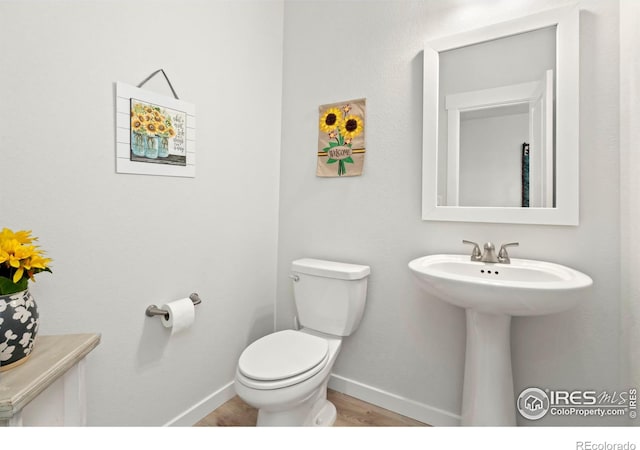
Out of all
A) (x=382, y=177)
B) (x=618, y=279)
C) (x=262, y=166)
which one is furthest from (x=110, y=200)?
(x=618, y=279)

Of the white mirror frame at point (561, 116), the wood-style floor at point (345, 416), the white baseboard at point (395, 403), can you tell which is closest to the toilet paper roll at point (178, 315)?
the wood-style floor at point (345, 416)

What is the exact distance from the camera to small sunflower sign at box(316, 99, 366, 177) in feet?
5.65

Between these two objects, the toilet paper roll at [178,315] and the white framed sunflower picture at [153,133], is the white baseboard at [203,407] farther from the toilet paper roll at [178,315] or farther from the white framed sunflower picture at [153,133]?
the white framed sunflower picture at [153,133]

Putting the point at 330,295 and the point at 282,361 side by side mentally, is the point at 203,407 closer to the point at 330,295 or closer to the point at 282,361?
the point at 282,361

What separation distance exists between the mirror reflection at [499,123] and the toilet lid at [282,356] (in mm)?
902

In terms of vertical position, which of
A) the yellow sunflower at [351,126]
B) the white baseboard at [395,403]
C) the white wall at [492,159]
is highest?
the yellow sunflower at [351,126]

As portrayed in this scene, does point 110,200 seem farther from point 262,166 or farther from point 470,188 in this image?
point 470,188

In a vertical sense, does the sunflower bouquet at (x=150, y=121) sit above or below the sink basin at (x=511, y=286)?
above

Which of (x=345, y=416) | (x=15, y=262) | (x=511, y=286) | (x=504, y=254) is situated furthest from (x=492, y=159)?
(x=15, y=262)

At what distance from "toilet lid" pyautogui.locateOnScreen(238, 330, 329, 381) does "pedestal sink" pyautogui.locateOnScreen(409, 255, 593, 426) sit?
0.56m

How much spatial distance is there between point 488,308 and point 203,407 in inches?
54.8

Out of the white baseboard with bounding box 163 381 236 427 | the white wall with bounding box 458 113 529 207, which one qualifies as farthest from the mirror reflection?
the white baseboard with bounding box 163 381 236 427

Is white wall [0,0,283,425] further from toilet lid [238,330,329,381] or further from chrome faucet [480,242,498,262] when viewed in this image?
chrome faucet [480,242,498,262]

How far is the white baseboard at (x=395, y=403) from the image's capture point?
4.95ft
